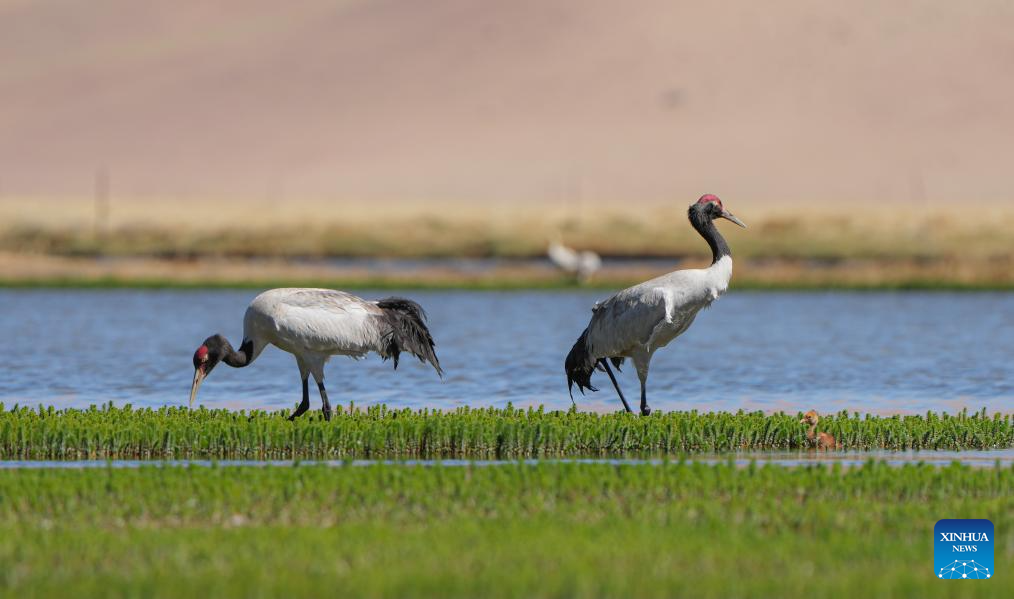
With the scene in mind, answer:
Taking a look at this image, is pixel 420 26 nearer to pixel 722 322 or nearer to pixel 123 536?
pixel 722 322

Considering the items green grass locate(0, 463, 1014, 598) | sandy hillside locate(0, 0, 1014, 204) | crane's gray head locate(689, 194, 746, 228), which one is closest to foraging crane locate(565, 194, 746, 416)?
crane's gray head locate(689, 194, 746, 228)

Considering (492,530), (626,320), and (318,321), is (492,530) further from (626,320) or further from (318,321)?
(626,320)

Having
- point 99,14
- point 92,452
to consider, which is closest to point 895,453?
point 92,452

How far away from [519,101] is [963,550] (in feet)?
461

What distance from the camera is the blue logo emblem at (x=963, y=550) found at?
12.3 meters

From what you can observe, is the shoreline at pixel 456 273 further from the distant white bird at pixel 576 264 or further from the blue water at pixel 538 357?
the blue water at pixel 538 357

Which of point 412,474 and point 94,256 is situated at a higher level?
point 94,256

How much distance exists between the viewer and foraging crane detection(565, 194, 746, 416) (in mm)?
20703

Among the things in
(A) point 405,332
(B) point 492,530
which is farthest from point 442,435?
(B) point 492,530

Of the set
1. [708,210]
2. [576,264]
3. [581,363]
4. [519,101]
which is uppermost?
[519,101]

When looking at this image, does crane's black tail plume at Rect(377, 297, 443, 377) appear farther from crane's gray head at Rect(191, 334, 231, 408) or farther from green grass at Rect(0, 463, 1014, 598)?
green grass at Rect(0, 463, 1014, 598)

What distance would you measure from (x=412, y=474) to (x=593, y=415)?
469 cm

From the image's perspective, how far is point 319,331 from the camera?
20.8 metres

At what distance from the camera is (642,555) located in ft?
41.5
